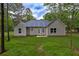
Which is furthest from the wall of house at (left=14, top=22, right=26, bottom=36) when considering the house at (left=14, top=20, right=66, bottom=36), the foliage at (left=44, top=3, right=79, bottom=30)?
the foliage at (left=44, top=3, right=79, bottom=30)

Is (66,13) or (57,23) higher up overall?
(66,13)

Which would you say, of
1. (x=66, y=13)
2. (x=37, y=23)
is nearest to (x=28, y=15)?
(x=37, y=23)

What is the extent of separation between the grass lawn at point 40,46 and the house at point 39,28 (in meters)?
0.07

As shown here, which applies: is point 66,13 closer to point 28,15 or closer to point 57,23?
point 57,23

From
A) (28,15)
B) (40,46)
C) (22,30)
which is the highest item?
(28,15)

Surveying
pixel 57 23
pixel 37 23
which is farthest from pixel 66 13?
pixel 37 23

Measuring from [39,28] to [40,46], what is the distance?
0.24 meters

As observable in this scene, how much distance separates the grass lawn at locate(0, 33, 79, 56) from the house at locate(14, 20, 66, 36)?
7 centimetres

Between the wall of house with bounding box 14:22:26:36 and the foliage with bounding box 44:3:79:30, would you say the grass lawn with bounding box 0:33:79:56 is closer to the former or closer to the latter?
the wall of house with bounding box 14:22:26:36

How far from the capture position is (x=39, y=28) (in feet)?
8.39

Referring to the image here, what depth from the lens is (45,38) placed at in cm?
261

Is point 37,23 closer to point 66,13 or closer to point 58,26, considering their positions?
point 58,26

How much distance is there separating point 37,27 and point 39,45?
24 centimetres

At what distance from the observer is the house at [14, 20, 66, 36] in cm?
253
